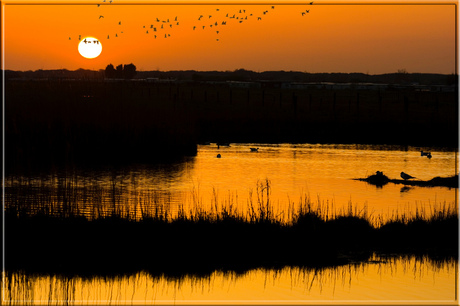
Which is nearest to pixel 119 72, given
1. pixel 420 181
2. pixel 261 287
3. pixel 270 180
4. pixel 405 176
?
pixel 270 180

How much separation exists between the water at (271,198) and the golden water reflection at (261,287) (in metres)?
0.02

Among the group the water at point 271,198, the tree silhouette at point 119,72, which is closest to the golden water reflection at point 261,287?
the water at point 271,198

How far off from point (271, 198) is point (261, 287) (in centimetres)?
965

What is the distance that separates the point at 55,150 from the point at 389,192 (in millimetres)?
14921

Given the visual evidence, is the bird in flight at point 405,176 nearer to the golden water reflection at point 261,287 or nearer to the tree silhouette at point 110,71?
the golden water reflection at point 261,287

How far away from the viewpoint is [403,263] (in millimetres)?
15414

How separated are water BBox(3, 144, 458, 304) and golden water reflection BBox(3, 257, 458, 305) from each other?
2cm

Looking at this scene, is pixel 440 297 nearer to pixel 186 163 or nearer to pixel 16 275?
pixel 16 275

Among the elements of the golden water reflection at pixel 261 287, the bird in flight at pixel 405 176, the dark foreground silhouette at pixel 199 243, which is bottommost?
the golden water reflection at pixel 261 287

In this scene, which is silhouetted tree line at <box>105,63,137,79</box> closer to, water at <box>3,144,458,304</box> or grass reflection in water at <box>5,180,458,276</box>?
water at <box>3,144,458,304</box>

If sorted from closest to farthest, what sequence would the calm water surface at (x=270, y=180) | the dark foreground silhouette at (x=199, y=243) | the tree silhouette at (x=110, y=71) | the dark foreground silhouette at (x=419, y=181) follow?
the dark foreground silhouette at (x=199, y=243) < the calm water surface at (x=270, y=180) < the dark foreground silhouette at (x=419, y=181) < the tree silhouette at (x=110, y=71)

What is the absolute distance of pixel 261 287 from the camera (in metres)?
13.7

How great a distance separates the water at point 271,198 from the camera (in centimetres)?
1327

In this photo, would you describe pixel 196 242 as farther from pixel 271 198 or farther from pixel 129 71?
pixel 129 71
